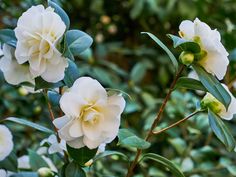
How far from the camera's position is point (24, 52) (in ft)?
2.38

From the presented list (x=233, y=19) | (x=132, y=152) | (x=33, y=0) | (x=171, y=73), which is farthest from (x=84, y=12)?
(x=33, y=0)

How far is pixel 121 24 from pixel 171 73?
1.28ft

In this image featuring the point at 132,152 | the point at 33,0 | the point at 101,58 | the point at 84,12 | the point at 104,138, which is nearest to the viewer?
the point at 104,138

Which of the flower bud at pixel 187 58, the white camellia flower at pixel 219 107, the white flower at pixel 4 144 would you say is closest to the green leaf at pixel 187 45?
the flower bud at pixel 187 58

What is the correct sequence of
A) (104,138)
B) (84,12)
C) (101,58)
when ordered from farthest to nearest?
(84,12), (101,58), (104,138)

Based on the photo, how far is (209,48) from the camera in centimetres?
72

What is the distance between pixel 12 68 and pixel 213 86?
340mm

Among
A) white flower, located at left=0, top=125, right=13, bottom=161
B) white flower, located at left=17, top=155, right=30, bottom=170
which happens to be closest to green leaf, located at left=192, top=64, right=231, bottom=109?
white flower, located at left=0, top=125, right=13, bottom=161

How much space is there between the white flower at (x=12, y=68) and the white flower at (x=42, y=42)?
7cm

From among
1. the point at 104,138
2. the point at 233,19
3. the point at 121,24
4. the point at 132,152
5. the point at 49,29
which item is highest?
the point at 49,29

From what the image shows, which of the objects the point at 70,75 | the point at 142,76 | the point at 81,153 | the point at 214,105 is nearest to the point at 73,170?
the point at 81,153

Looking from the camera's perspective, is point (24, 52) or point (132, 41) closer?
point (24, 52)

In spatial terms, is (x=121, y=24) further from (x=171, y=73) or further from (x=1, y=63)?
(x=1, y=63)

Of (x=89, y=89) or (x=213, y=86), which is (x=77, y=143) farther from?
(x=213, y=86)
